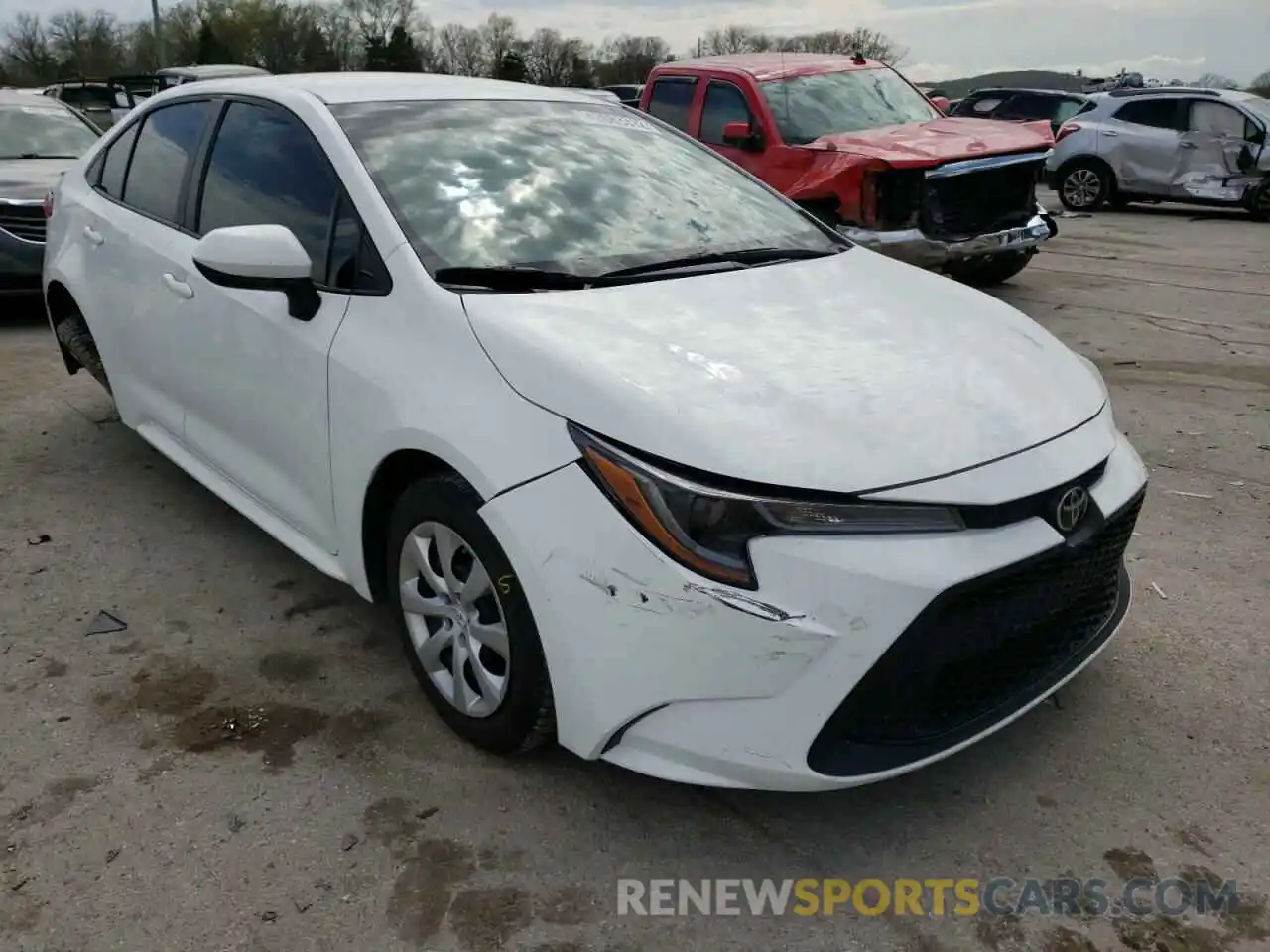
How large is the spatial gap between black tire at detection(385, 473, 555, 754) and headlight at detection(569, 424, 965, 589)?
39cm

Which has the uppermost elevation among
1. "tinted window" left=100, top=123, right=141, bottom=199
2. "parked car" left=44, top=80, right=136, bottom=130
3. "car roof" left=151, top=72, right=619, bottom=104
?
"parked car" left=44, top=80, right=136, bottom=130

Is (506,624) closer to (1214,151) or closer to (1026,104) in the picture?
(1214,151)

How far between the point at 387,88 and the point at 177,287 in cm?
97

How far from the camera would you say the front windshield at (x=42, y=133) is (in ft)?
27.7

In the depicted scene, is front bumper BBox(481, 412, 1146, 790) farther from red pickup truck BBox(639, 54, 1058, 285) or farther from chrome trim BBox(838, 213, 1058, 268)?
red pickup truck BBox(639, 54, 1058, 285)

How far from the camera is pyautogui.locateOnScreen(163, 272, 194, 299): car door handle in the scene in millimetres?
3500

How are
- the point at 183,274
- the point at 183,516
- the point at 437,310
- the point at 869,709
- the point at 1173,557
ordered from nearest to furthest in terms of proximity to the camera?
the point at 869,709
the point at 437,310
the point at 183,274
the point at 1173,557
the point at 183,516

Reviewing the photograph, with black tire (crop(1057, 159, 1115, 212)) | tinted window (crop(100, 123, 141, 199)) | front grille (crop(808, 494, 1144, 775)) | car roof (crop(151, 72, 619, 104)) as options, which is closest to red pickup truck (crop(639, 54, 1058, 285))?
car roof (crop(151, 72, 619, 104))

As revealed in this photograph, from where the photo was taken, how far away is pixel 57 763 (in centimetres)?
269

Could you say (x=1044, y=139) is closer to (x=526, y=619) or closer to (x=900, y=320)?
(x=900, y=320)

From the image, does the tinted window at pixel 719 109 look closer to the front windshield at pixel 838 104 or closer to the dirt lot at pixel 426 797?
the front windshield at pixel 838 104

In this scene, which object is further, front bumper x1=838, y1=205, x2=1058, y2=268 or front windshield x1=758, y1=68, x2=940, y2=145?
front windshield x1=758, y1=68, x2=940, y2=145

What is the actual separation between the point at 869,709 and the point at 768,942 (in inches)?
20.5

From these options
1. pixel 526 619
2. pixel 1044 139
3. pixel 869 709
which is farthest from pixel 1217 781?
pixel 1044 139
